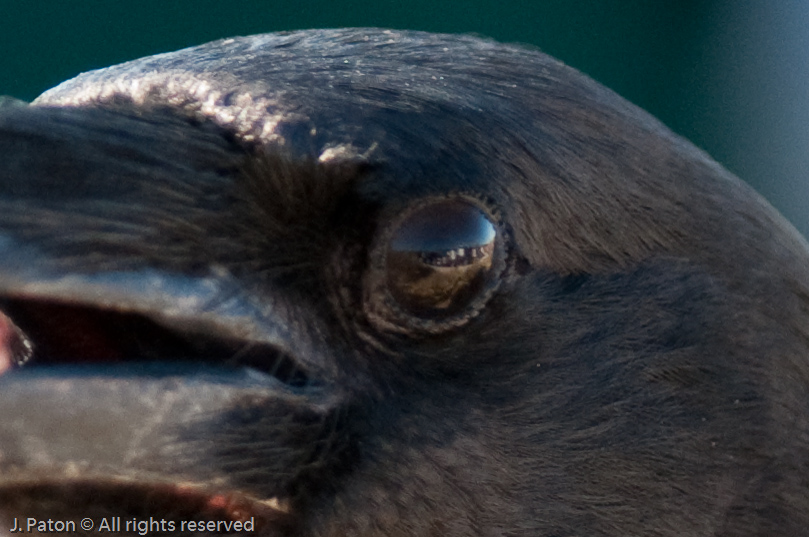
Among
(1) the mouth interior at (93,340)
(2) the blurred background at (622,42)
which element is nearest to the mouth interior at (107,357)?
(1) the mouth interior at (93,340)

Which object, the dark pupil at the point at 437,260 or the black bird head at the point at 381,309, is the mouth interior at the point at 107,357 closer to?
the black bird head at the point at 381,309

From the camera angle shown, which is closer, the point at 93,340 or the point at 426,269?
the point at 93,340

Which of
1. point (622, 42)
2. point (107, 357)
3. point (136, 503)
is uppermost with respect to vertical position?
point (107, 357)

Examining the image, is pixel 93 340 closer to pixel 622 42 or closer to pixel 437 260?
pixel 437 260

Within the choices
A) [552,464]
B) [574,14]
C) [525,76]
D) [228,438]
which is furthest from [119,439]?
[574,14]

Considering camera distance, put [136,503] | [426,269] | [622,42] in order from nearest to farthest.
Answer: [136,503] → [426,269] → [622,42]

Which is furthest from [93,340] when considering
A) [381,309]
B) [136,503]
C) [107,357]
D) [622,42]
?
[622,42]
